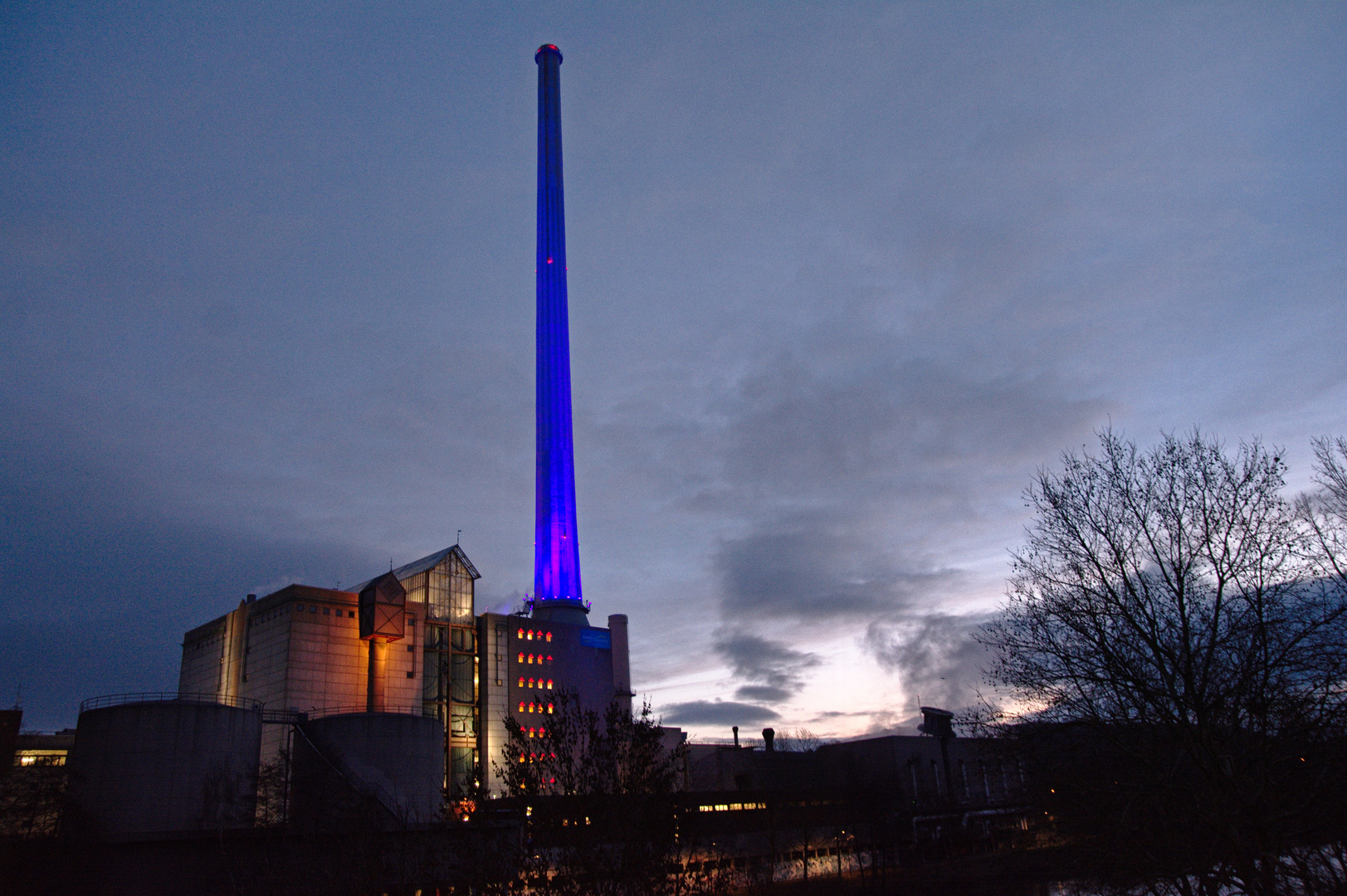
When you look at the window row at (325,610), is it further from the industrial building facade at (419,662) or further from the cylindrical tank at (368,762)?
the cylindrical tank at (368,762)

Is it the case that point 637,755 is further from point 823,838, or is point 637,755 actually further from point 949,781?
point 949,781

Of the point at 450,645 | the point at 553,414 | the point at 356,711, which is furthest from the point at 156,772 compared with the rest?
the point at 553,414

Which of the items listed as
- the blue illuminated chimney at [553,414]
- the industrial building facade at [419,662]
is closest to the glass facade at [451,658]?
the industrial building facade at [419,662]

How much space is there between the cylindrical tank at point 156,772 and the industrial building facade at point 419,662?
409 inches

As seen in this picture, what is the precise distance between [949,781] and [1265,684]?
9795 centimetres

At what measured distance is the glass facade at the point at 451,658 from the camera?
8238 centimetres

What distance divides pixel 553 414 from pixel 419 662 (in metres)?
37.0

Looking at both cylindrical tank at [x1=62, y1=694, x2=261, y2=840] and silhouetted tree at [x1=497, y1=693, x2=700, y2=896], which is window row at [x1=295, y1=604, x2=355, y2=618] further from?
silhouetted tree at [x1=497, y1=693, x2=700, y2=896]

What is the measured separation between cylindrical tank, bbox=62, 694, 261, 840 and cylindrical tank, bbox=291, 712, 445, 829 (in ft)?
16.1

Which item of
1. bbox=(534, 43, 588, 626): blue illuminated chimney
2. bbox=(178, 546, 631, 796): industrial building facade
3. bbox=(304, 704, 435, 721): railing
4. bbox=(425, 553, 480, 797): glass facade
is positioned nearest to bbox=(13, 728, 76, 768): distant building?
bbox=(178, 546, 631, 796): industrial building facade

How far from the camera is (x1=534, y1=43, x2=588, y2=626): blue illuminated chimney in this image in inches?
3979

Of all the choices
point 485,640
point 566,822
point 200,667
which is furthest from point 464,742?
point 566,822

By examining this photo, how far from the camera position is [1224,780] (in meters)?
14.9

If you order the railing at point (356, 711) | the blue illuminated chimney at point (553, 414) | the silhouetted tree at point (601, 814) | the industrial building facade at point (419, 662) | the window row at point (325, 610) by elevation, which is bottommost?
the silhouetted tree at point (601, 814)
